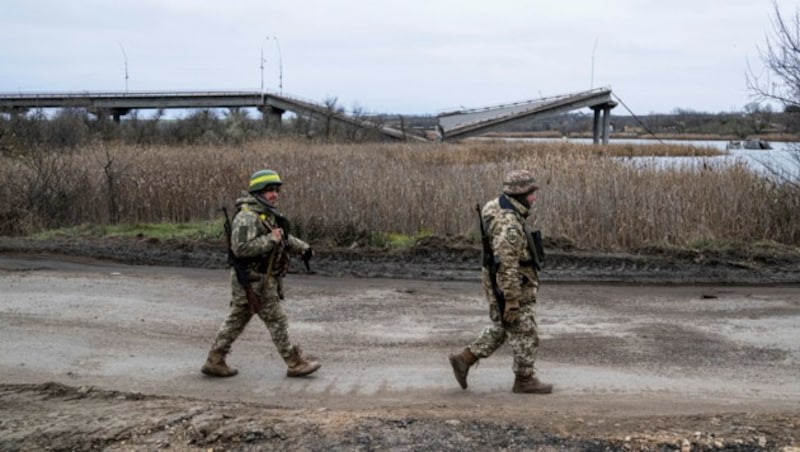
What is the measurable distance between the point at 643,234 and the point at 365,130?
130ft

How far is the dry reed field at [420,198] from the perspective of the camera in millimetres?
14242

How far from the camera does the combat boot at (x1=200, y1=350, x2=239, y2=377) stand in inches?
278

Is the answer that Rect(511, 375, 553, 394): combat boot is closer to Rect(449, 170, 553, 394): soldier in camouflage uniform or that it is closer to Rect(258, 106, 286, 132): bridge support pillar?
Rect(449, 170, 553, 394): soldier in camouflage uniform

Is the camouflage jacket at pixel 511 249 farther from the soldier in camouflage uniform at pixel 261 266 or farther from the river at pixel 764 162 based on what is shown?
the river at pixel 764 162

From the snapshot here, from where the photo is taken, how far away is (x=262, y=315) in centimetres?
700

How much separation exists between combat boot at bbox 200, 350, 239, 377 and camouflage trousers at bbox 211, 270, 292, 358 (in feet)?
0.16

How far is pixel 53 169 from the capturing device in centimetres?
1753

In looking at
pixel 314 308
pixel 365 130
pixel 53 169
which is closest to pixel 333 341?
pixel 314 308

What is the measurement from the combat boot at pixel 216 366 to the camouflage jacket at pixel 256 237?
2.85 feet

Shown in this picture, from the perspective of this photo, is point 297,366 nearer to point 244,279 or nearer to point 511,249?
point 244,279

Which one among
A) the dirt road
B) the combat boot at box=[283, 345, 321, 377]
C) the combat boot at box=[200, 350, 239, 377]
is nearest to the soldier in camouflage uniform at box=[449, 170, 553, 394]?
the dirt road

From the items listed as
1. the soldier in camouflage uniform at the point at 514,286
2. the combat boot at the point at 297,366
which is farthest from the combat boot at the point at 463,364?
the combat boot at the point at 297,366

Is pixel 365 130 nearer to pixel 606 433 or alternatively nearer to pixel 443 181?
pixel 443 181

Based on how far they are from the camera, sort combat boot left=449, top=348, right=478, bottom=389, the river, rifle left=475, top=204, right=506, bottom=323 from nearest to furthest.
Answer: rifle left=475, top=204, right=506, bottom=323 → combat boot left=449, top=348, right=478, bottom=389 → the river
